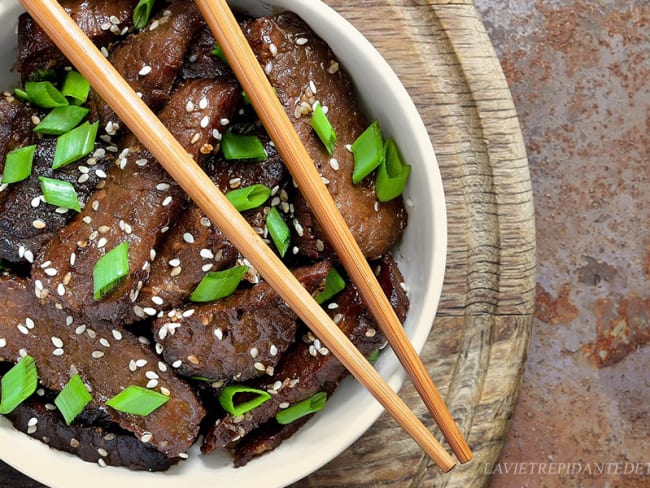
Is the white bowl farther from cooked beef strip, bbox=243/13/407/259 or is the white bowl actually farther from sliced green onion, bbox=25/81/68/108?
sliced green onion, bbox=25/81/68/108

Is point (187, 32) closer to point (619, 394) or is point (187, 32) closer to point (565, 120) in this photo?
point (565, 120)

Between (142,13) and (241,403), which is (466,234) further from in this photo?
(142,13)

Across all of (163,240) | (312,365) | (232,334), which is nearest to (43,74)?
(163,240)

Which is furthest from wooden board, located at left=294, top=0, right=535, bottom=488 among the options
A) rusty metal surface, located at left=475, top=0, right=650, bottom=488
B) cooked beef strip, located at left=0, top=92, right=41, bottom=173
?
cooked beef strip, located at left=0, top=92, right=41, bottom=173

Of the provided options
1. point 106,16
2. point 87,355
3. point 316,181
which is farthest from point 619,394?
point 106,16

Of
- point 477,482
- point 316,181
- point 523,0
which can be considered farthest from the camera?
point 523,0

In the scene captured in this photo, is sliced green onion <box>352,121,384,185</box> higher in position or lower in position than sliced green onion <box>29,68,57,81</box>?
lower
